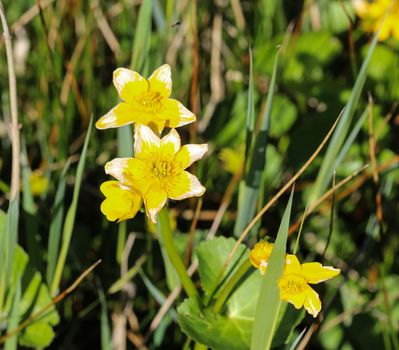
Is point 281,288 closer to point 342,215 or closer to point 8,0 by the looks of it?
point 342,215

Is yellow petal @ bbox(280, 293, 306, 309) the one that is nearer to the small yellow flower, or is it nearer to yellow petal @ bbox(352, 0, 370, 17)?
the small yellow flower

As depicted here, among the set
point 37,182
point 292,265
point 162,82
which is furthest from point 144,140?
point 37,182

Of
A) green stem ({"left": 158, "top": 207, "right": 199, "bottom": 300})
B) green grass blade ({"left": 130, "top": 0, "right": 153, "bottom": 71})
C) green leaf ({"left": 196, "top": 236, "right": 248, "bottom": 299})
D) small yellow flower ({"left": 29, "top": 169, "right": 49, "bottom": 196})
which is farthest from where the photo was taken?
small yellow flower ({"left": 29, "top": 169, "right": 49, "bottom": 196})

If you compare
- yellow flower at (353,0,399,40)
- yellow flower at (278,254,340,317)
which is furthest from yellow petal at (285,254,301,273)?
yellow flower at (353,0,399,40)

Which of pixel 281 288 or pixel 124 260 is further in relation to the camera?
pixel 124 260

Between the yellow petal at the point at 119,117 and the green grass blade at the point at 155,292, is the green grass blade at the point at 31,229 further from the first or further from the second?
the yellow petal at the point at 119,117

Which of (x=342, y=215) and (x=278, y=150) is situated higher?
(x=278, y=150)

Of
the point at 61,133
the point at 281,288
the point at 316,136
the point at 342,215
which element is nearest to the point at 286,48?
the point at 316,136

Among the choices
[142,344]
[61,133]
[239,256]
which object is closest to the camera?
[239,256]

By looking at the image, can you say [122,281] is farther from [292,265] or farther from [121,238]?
[292,265]
